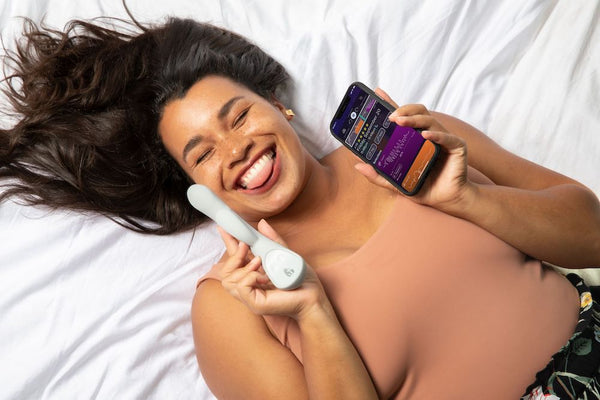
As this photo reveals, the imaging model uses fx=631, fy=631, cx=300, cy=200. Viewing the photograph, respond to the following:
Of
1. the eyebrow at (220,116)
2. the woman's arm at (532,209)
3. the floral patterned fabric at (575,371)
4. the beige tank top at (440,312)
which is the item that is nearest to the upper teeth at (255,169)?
the eyebrow at (220,116)

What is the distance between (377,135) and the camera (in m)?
1.05

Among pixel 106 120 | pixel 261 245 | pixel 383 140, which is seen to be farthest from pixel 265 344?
pixel 106 120

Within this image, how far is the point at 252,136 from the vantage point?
1.13 m

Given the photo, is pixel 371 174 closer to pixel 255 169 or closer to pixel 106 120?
pixel 255 169

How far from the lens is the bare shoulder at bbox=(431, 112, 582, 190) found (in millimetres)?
1229

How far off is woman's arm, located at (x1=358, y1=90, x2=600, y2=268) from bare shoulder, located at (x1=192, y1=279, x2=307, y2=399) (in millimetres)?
332

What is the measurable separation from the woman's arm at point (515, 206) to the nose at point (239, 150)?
0.21m

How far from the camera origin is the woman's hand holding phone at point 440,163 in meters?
1.03

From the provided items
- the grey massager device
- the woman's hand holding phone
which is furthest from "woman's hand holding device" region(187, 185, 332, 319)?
the woman's hand holding phone

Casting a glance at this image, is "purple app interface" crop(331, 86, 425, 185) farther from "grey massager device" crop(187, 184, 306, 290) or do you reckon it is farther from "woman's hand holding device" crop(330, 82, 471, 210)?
"grey massager device" crop(187, 184, 306, 290)

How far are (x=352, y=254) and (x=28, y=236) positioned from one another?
0.66 m

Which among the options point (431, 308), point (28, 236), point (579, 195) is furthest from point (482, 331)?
point (28, 236)

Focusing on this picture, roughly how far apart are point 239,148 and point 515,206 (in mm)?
493

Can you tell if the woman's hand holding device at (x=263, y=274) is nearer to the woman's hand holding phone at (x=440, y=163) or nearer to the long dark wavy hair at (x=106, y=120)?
the woman's hand holding phone at (x=440, y=163)
